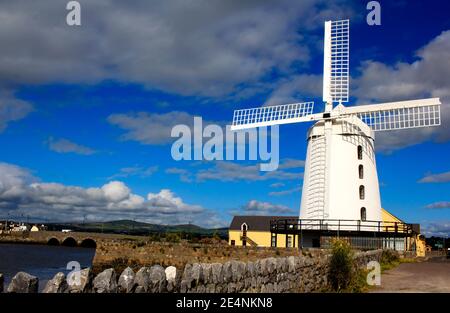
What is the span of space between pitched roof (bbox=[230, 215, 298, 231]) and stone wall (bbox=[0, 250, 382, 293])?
5985 centimetres

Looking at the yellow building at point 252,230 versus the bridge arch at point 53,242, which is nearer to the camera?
the yellow building at point 252,230

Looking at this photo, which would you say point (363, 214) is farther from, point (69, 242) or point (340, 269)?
point (69, 242)

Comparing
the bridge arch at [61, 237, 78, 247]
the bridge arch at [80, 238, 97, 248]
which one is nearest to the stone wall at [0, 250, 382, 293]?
the bridge arch at [80, 238, 97, 248]

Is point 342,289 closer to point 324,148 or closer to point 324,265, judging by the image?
point 324,265

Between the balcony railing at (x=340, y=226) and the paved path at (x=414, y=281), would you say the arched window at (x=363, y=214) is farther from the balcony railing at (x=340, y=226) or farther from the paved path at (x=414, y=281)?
the paved path at (x=414, y=281)

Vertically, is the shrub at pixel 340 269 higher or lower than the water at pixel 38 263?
higher

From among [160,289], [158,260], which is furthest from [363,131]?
[160,289]

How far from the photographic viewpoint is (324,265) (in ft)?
55.9

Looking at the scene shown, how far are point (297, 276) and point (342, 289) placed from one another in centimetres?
245

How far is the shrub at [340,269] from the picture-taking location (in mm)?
16484

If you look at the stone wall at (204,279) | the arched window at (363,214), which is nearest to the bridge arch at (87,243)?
the arched window at (363,214)

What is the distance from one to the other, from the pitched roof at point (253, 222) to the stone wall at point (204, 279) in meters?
59.8

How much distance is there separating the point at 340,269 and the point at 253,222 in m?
62.2
